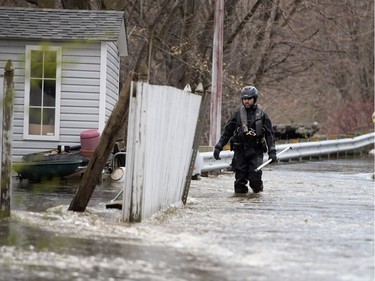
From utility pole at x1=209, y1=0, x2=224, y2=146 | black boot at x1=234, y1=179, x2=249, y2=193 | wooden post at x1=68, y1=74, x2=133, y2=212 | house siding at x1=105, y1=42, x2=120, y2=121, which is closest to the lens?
wooden post at x1=68, y1=74, x2=133, y2=212

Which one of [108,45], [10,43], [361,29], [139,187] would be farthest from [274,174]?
[361,29]

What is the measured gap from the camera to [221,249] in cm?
856

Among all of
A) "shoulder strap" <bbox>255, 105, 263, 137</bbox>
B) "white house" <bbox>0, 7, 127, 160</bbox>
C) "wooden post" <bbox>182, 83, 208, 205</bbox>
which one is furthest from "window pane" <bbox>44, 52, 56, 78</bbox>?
"white house" <bbox>0, 7, 127, 160</bbox>

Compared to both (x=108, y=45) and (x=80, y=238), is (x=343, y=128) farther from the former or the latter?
(x=80, y=238)

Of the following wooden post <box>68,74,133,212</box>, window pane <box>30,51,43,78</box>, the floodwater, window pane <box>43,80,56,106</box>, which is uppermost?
window pane <box>43,80,56,106</box>

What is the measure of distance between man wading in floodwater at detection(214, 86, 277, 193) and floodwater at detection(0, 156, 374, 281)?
29.6 inches

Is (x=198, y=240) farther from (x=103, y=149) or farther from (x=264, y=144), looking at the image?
(x=264, y=144)

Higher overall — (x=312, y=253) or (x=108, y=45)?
(x=108, y=45)

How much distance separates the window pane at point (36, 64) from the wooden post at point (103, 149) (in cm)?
487

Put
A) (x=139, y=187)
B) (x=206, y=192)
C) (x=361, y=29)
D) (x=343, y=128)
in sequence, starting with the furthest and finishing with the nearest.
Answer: (x=361, y=29) → (x=343, y=128) → (x=206, y=192) → (x=139, y=187)

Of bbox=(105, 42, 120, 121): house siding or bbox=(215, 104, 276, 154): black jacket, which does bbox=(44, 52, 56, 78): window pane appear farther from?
bbox=(105, 42, 120, 121): house siding

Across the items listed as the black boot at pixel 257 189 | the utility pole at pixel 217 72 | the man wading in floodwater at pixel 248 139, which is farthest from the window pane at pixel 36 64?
the utility pole at pixel 217 72

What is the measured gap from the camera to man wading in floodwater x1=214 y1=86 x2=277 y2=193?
50.9ft

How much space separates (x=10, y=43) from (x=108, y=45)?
1.83 m
